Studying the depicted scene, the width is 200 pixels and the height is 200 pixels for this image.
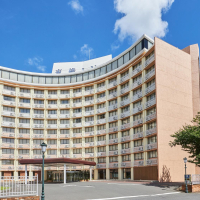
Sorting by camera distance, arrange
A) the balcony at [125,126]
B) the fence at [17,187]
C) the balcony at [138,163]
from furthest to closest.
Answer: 1. the balcony at [125,126]
2. the balcony at [138,163]
3. the fence at [17,187]

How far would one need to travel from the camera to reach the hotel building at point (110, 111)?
5331 centimetres

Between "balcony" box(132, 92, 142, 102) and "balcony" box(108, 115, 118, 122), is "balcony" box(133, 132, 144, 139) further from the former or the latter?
"balcony" box(108, 115, 118, 122)

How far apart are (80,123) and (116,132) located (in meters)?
12.5

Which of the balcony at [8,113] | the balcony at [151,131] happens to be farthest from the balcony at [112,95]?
the balcony at [8,113]

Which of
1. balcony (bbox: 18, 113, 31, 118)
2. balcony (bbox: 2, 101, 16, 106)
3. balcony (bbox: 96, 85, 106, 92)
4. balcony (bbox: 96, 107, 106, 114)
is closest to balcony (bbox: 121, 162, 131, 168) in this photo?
balcony (bbox: 96, 107, 106, 114)

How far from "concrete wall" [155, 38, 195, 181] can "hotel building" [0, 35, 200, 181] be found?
0.17 m

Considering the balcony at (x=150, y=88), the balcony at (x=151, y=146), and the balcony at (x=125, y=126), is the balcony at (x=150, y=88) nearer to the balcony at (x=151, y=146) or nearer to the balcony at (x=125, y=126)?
the balcony at (x=125, y=126)

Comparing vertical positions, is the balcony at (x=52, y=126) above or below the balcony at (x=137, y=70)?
below

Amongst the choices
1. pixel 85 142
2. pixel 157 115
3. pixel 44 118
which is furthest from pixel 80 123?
pixel 157 115

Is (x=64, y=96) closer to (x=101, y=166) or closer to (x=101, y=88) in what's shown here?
(x=101, y=88)

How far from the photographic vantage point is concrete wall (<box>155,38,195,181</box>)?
168 feet

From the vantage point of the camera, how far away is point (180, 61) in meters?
57.5

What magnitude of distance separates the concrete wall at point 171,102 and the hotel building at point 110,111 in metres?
0.17

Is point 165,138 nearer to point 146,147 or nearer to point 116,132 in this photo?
point 146,147
